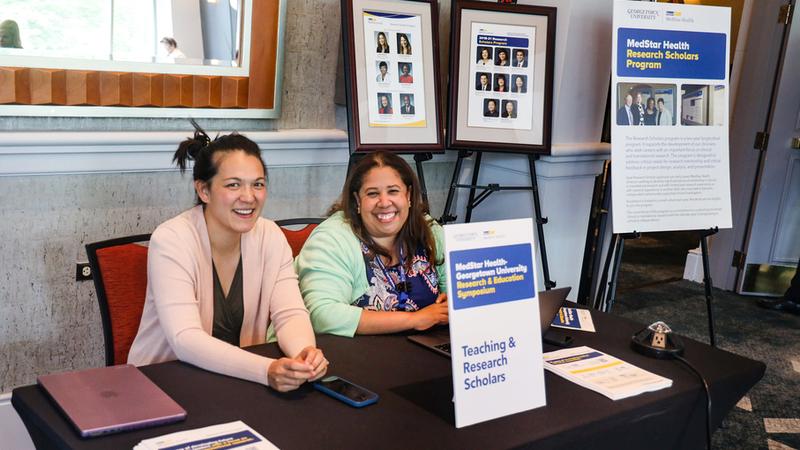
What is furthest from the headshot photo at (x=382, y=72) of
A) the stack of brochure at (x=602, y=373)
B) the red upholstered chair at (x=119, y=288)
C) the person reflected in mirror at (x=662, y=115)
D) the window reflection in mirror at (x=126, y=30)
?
the stack of brochure at (x=602, y=373)

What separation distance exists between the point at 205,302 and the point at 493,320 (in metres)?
0.82

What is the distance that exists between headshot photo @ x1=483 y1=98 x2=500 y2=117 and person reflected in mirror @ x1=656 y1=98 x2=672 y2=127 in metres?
0.68

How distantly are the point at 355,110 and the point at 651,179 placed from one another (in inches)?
50.7

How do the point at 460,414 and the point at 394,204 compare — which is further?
the point at 394,204

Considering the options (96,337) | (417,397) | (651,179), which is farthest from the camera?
(651,179)

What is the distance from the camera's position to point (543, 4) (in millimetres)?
3439

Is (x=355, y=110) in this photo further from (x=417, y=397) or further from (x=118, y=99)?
(x=417, y=397)

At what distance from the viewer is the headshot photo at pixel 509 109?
10.4 feet

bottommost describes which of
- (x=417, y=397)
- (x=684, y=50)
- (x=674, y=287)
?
(x=674, y=287)

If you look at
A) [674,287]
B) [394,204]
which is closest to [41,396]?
[394,204]

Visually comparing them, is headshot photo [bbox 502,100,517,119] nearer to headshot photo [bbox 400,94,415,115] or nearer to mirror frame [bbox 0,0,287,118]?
headshot photo [bbox 400,94,415,115]

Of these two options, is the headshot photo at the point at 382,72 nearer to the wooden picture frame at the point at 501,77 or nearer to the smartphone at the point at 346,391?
the wooden picture frame at the point at 501,77

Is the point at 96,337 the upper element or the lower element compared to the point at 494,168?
lower

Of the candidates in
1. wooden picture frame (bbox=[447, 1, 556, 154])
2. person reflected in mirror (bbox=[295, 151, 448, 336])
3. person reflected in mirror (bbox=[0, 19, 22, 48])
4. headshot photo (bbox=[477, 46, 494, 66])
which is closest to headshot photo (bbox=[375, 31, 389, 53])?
wooden picture frame (bbox=[447, 1, 556, 154])
